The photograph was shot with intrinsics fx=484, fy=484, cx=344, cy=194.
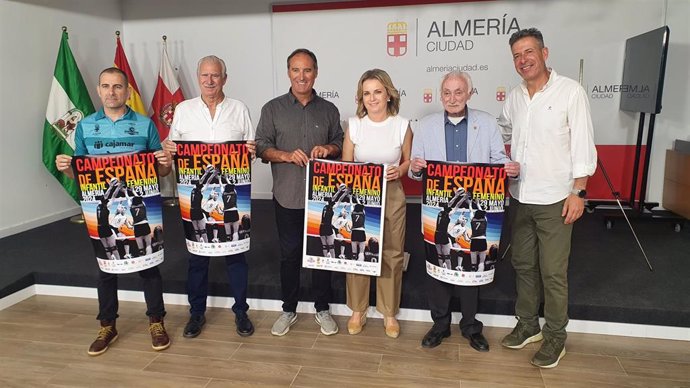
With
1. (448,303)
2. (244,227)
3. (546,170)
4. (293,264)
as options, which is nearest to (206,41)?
(244,227)

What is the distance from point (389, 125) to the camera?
2.57 metres

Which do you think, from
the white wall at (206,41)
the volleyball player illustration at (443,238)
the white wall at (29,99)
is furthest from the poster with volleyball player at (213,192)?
the white wall at (206,41)

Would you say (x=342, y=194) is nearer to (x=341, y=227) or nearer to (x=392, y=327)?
(x=341, y=227)

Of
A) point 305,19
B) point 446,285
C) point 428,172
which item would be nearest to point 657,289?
point 446,285

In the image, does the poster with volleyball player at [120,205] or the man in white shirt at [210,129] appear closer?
the poster with volleyball player at [120,205]

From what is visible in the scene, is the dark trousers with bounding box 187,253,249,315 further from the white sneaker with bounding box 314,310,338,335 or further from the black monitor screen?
the black monitor screen

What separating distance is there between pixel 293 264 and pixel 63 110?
3206 millimetres

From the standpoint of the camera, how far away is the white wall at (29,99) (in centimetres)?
438

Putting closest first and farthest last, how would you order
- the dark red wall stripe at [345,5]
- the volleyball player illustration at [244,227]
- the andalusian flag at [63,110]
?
the volleyball player illustration at [244,227]
the andalusian flag at [63,110]
the dark red wall stripe at [345,5]

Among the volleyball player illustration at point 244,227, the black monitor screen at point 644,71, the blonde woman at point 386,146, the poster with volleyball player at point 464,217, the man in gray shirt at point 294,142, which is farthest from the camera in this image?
the black monitor screen at point 644,71

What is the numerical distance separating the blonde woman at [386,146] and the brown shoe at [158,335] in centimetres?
111

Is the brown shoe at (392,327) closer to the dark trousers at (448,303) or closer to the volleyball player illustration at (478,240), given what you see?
the dark trousers at (448,303)

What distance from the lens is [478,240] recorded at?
2.44 m

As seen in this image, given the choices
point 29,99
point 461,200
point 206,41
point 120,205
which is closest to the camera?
point 461,200
